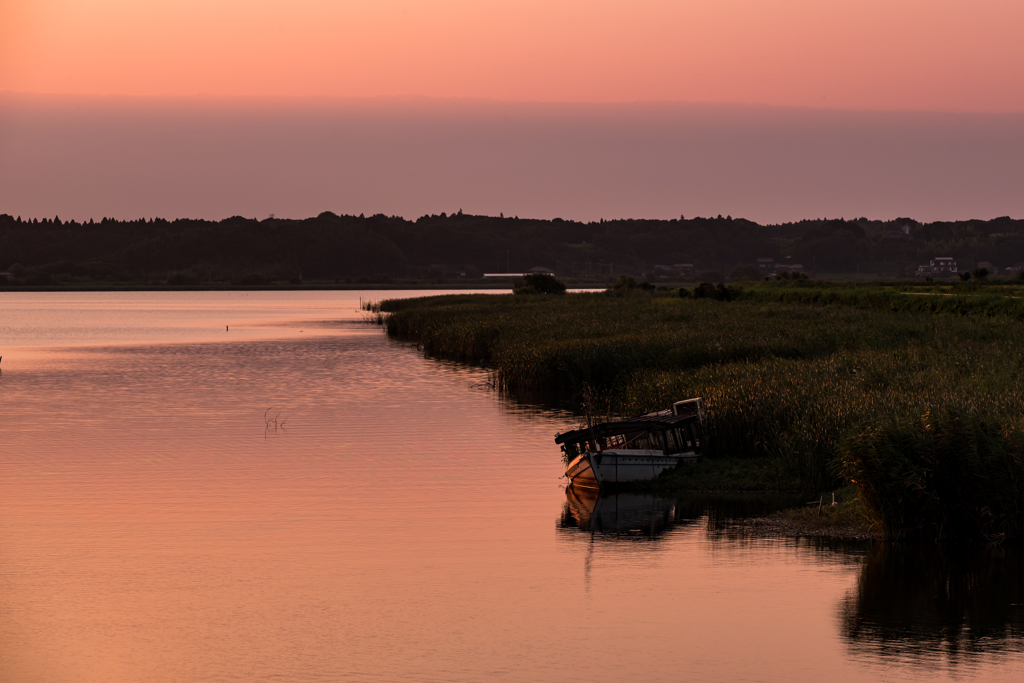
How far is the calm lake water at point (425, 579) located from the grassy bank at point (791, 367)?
2.67 m

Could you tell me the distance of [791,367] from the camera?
4269cm

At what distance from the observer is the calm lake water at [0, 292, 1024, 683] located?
57.6ft

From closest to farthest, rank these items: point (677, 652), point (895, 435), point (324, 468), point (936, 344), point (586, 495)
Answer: point (677, 652) < point (895, 435) < point (586, 495) < point (324, 468) < point (936, 344)

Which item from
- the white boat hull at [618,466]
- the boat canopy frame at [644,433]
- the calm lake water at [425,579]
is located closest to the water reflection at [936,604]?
the calm lake water at [425,579]

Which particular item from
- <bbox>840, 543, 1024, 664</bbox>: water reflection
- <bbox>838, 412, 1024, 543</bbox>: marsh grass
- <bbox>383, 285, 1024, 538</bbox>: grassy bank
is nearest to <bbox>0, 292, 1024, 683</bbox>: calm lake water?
<bbox>840, 543, 1024, 664</bbox>: water reflection

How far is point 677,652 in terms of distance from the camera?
1792 cm

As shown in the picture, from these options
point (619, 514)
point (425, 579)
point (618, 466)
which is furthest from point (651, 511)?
point (425, 579)

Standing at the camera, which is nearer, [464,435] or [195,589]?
[195,589]

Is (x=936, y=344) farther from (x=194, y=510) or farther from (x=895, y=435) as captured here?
(x=194, y=510)

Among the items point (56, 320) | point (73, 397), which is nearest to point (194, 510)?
point (73, 397)

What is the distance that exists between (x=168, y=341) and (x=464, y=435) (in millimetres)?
71972

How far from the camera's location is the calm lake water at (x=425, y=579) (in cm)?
1755

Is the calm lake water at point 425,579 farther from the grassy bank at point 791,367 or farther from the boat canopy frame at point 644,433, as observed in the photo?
the grassy bank at point 791,367

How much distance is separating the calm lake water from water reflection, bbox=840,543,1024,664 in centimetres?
6
